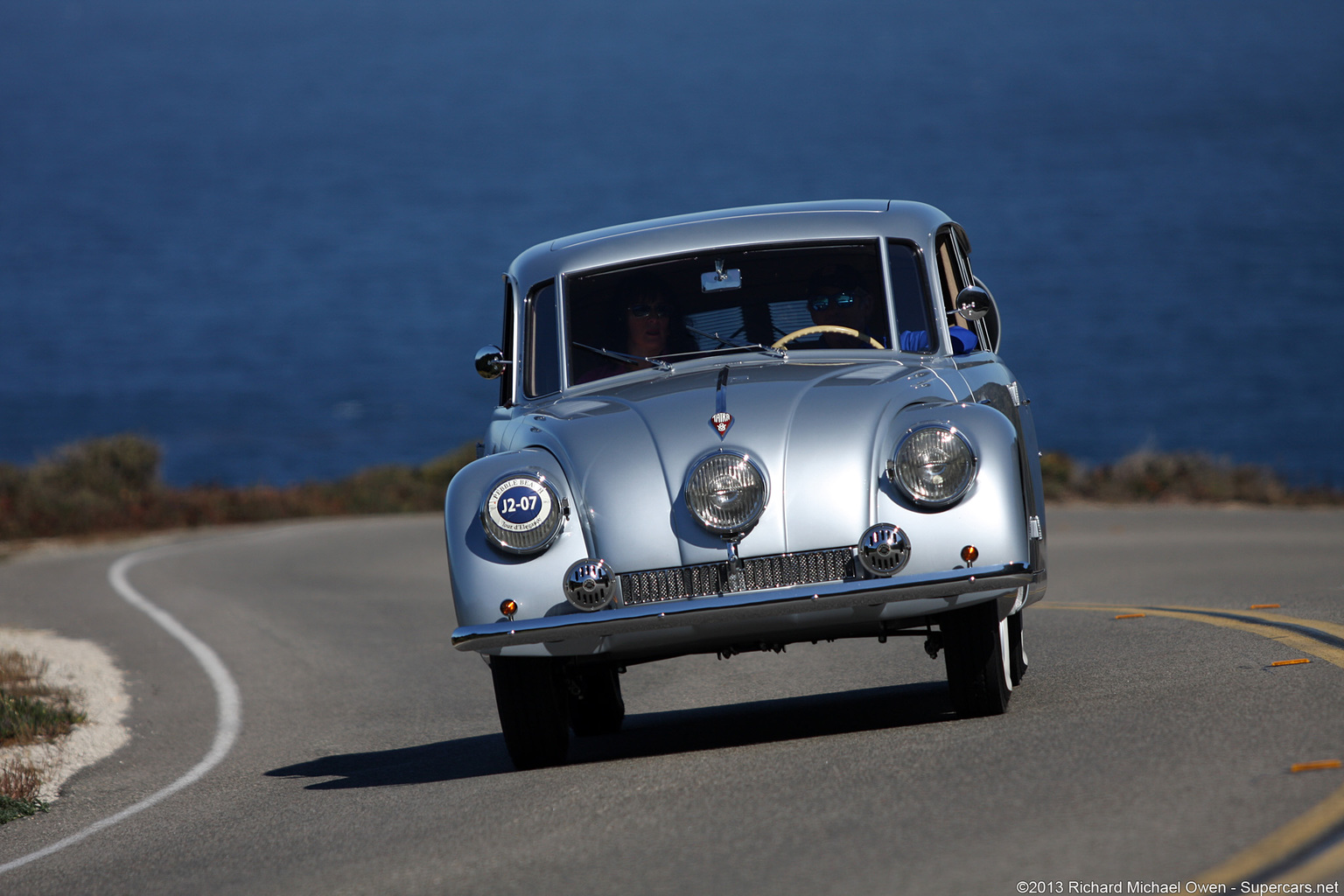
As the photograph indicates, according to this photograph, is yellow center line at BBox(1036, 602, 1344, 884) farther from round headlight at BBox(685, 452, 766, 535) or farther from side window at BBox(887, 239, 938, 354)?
side window at BBox(887, 239, 938, 354)

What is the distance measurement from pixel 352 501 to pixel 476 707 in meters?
20.7

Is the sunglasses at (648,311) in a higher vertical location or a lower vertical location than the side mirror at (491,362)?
higher

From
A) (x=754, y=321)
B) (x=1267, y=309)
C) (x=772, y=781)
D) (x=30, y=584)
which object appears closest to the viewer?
(x=772, y=781)

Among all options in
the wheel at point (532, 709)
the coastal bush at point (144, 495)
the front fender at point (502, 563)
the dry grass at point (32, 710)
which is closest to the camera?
the front fender at point (502, 563)

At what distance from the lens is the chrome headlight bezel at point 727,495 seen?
632 cm

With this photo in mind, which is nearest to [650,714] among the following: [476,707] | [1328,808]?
[476,707]

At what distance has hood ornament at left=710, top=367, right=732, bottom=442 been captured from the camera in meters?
6.51

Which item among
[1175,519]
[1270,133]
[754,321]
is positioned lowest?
[1175,519]

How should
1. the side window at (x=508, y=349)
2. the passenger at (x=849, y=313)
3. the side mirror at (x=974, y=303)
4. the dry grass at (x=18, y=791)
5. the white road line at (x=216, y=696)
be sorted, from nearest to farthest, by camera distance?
the white road line at (x=216, y=696) → the side mirror at (x=974, y=303) → the passenger at (x=849, y=313) → the dry grass at (x=18, y=791) → the side window at (x=508, y=349)

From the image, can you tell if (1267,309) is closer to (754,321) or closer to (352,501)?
(352,501)

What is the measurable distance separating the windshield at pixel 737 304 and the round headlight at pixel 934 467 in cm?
147

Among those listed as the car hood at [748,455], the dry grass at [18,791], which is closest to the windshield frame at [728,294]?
the car hood at [748,455]

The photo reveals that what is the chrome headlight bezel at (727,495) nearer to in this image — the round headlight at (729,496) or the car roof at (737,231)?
the round headlight at (729,496)

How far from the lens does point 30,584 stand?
19625mm
